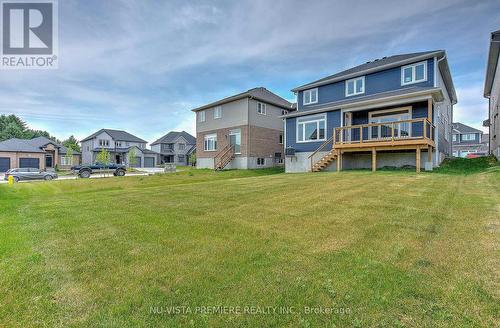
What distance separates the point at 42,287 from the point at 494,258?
5595mm

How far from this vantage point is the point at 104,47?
15133mm

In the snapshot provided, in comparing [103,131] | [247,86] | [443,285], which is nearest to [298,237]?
[443,285]

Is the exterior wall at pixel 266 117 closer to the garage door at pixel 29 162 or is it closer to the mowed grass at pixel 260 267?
the mowed grass at pixel 260 267

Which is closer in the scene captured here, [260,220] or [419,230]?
[419,230]

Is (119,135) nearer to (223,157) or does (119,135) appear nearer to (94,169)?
(94,169)

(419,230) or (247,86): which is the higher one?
(247,86)

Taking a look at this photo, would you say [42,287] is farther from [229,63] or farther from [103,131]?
[103,131]

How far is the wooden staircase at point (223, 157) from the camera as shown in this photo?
75.9ft

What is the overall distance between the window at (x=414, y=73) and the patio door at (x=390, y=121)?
1.81 metres

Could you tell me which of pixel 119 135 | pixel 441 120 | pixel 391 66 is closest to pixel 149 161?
pixel 119 135

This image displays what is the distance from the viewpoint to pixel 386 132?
52.3 feet

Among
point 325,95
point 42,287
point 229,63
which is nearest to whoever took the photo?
point 42,287

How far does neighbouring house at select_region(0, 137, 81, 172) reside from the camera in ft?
109

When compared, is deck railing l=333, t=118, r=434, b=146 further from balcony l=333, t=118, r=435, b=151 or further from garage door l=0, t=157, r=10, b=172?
garage door l=0, t=157, r=10, b=172
